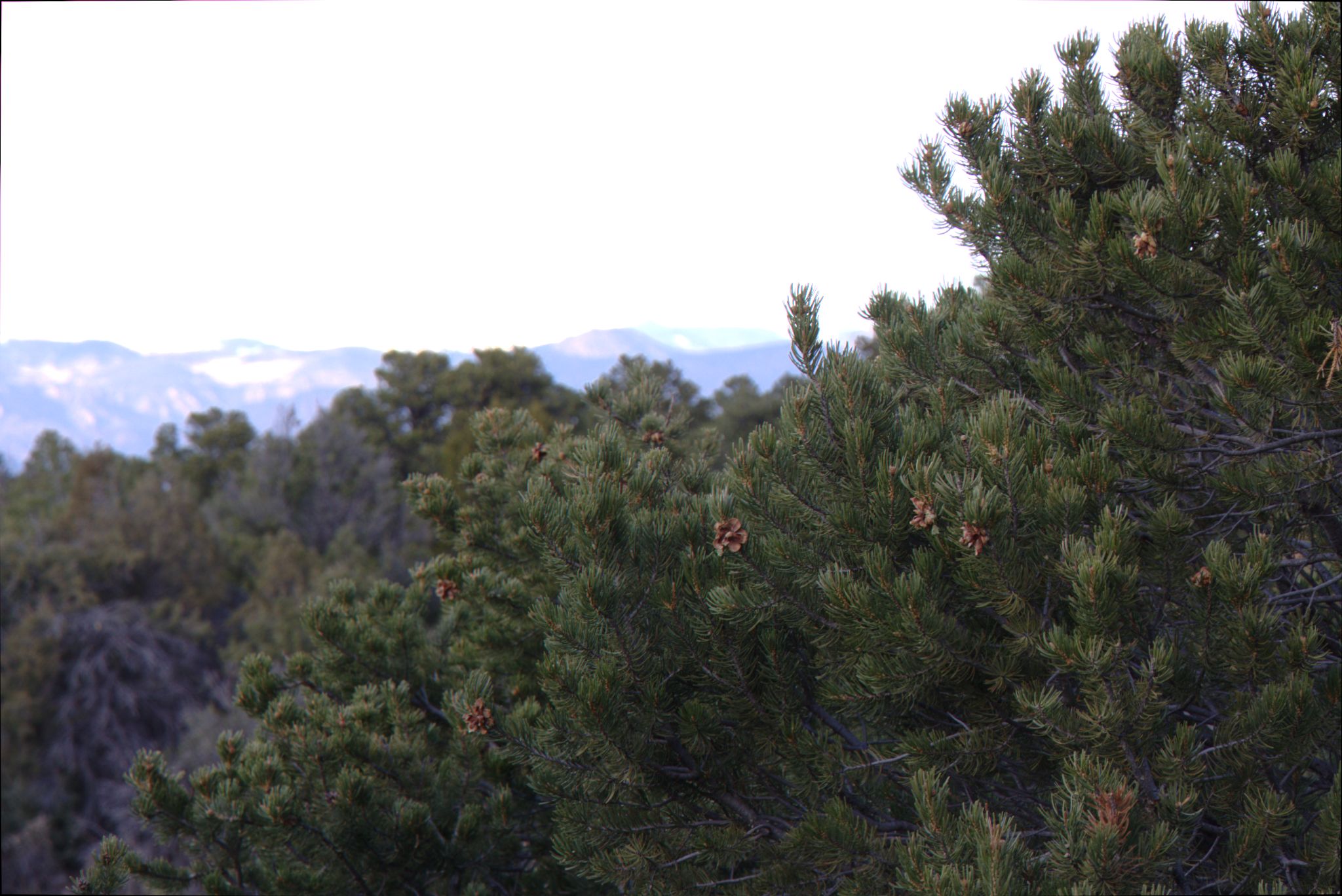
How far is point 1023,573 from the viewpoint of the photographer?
2342mm

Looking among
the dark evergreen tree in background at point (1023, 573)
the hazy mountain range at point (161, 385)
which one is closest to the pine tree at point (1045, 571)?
the dark evergreen tree in background at point (1023, 573)

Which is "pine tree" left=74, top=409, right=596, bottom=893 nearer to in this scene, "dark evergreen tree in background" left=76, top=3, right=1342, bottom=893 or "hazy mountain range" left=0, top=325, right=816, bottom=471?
"dark evergreen tree in background" left=76, top=3, right=1342, bottom=893

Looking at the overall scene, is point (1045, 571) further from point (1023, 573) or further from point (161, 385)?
point (161, 385)

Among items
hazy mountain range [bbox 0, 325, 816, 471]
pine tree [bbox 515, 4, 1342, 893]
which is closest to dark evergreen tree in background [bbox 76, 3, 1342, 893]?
pine tree [bbox 515, 4, 1342, 893]

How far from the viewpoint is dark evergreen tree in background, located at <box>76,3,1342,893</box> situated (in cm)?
221

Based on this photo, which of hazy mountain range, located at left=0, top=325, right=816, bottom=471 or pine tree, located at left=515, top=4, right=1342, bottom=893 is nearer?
pine tree, located at left=515, top=4, right=1342, bottom=893

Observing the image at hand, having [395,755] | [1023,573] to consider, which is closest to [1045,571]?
[1023,573]

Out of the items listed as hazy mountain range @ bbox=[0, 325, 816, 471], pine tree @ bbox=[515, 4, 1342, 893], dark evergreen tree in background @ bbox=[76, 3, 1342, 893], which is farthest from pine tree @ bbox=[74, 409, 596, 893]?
hazy mountain range @ bbox=[0, 325, 816, 471]

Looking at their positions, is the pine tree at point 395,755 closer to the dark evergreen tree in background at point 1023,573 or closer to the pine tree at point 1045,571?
the dark evergreen tree in background at point 1023,573

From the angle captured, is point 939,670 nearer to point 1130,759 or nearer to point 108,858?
point 1130,759

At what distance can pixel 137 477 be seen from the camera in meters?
29.2

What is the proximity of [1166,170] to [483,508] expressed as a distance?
3.10 m

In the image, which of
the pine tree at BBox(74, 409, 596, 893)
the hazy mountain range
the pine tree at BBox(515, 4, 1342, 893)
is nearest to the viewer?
the pine tree at BBox(515, 4, 1342, 893)

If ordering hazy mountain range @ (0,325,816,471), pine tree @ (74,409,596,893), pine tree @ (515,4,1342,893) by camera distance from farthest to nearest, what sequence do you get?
hazy mountain range @ (0,325,816,471) → pine tree @ (74,409,596,893) → pine tree @ (515,4,1342,893)
